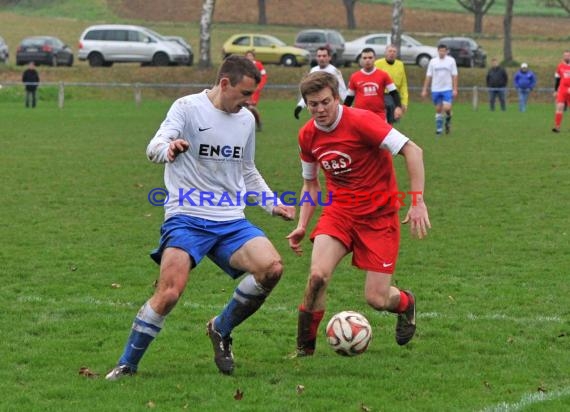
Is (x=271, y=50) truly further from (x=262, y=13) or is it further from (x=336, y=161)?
(x=336, y=161)

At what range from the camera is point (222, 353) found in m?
6.34

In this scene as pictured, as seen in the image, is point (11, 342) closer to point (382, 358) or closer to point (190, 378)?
point (190, 378)

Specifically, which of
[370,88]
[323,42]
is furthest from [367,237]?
[323,42]

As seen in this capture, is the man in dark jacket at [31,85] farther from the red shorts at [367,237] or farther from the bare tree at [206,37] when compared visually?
the red shorts at [367,237]

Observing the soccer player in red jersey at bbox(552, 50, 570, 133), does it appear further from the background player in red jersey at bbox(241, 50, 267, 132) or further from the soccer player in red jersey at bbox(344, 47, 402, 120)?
the soccer player in red jersey at bbox(344, 47, 402, 120)

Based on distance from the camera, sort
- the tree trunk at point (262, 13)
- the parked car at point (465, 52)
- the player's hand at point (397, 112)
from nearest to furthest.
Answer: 1. the player's hand at point (397, 112)
2. the parked car at point (465, 52)
3. the tree trunk at point (262, 13)

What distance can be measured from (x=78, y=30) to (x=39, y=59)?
19690mm

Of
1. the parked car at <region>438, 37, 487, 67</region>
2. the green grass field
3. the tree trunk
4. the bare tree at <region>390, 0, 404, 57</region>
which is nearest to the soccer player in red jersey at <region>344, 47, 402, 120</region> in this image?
the green grass field

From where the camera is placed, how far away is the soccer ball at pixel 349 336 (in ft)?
21.3

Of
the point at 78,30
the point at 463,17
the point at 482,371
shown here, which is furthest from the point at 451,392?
the point at 463,17

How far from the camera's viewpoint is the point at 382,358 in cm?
669

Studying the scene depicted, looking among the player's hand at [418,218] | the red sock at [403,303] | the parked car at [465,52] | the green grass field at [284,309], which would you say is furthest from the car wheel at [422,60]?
the player's hand at [418,218]

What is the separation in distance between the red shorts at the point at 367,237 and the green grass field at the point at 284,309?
1.94 ft

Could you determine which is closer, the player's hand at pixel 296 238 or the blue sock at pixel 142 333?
the blue sock at pixel 142 333
